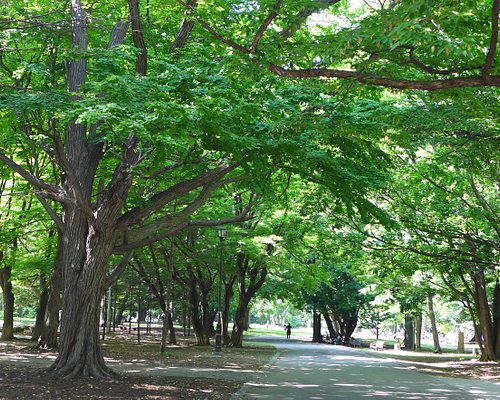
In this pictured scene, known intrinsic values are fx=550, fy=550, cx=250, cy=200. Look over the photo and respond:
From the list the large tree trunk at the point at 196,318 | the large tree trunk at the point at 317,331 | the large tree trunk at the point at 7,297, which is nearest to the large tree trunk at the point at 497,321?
the large tree trunk at the point at 196,318

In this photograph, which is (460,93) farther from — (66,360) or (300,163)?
(66,360)

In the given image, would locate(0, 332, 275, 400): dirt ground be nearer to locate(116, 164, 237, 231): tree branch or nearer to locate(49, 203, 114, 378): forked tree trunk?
locate(49, 203, 114, 378): forked tree trunk

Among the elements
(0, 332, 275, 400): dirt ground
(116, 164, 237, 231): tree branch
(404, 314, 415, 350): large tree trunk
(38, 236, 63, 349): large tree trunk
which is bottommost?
(404, 314, 415, 350): large tree trunk

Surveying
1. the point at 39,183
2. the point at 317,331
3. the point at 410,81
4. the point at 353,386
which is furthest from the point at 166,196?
the point at 317,331

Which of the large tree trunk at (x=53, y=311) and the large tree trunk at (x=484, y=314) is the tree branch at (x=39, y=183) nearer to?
the large tree trunk at (x=53, y=311)

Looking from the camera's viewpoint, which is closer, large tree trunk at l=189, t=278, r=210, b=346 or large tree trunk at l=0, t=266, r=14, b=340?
large tree trunk at l=0, t=266, r=14, b=340

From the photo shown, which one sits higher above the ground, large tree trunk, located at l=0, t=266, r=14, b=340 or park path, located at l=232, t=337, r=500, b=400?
large tree trunk, located at l=0, t=266, r=14, b=340

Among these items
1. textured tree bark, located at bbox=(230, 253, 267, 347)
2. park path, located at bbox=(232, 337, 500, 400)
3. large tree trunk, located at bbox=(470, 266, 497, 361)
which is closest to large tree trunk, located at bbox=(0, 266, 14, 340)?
textured tree bark, located at bbox=(230, 253, 267, 347)

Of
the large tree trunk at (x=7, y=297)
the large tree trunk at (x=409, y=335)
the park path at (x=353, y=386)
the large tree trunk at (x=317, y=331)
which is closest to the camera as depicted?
the park path at (x=353, y=386)

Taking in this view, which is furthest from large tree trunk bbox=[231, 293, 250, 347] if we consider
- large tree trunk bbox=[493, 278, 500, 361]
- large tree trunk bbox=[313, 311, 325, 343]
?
large tree trunk bbox=[313, 311, 325, 343]

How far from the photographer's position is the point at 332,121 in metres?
9.38

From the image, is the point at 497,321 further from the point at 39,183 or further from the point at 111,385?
the point at 39,183

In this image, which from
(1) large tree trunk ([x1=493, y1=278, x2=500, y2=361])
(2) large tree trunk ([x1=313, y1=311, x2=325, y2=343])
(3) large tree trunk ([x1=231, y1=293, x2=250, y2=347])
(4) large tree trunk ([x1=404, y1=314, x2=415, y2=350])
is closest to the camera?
(1) large tree trunk ([x1=493, y1=278, x2=500, y2=361])

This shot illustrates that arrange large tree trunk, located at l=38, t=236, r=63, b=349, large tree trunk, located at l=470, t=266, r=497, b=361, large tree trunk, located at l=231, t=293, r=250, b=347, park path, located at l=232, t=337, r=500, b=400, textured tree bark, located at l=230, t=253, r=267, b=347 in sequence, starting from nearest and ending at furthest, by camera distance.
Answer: park path, located at l=232, t=337, r=500, b=400 < large tree trunk, located at l=38, t=236, r=63, b=349 < large tree trunk, located at l=470, t=266, r=497, b=361 < textured tree bark, located at l=230, t=253, r=267, b=347 < large tree trunk, located at l=231, t=293, r=250, b=347
